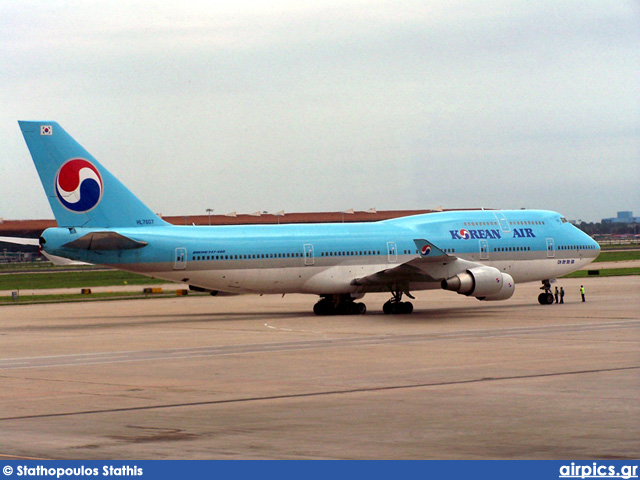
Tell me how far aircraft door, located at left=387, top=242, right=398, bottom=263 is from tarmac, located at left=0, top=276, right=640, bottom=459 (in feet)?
14.3

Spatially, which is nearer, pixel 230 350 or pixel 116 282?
pixel 230 350

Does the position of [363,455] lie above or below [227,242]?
below

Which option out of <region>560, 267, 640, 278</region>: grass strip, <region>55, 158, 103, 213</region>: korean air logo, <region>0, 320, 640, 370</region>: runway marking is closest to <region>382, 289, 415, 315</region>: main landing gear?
<region>0, 320, 640, 370</region>: runway marking

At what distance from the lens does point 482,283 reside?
143 ft

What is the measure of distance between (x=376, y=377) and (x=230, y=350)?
28.9 feet

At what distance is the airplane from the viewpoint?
42.0 metres

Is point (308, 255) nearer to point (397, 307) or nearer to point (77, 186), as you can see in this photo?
point (397, 307)

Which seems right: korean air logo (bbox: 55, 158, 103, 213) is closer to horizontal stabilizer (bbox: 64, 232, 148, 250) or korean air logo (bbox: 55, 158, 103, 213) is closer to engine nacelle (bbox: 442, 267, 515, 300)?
horizontal stabilizer (bbox: 64, 232, 148, 250)

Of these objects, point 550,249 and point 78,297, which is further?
point 78,297

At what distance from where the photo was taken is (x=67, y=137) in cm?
4231

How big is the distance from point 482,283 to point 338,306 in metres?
7.85

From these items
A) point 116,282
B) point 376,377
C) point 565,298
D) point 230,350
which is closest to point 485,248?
point 565,298

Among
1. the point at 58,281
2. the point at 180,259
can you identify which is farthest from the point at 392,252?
the point at 58,281

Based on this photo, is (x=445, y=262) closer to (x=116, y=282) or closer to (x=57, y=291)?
(x=57, y=291)
